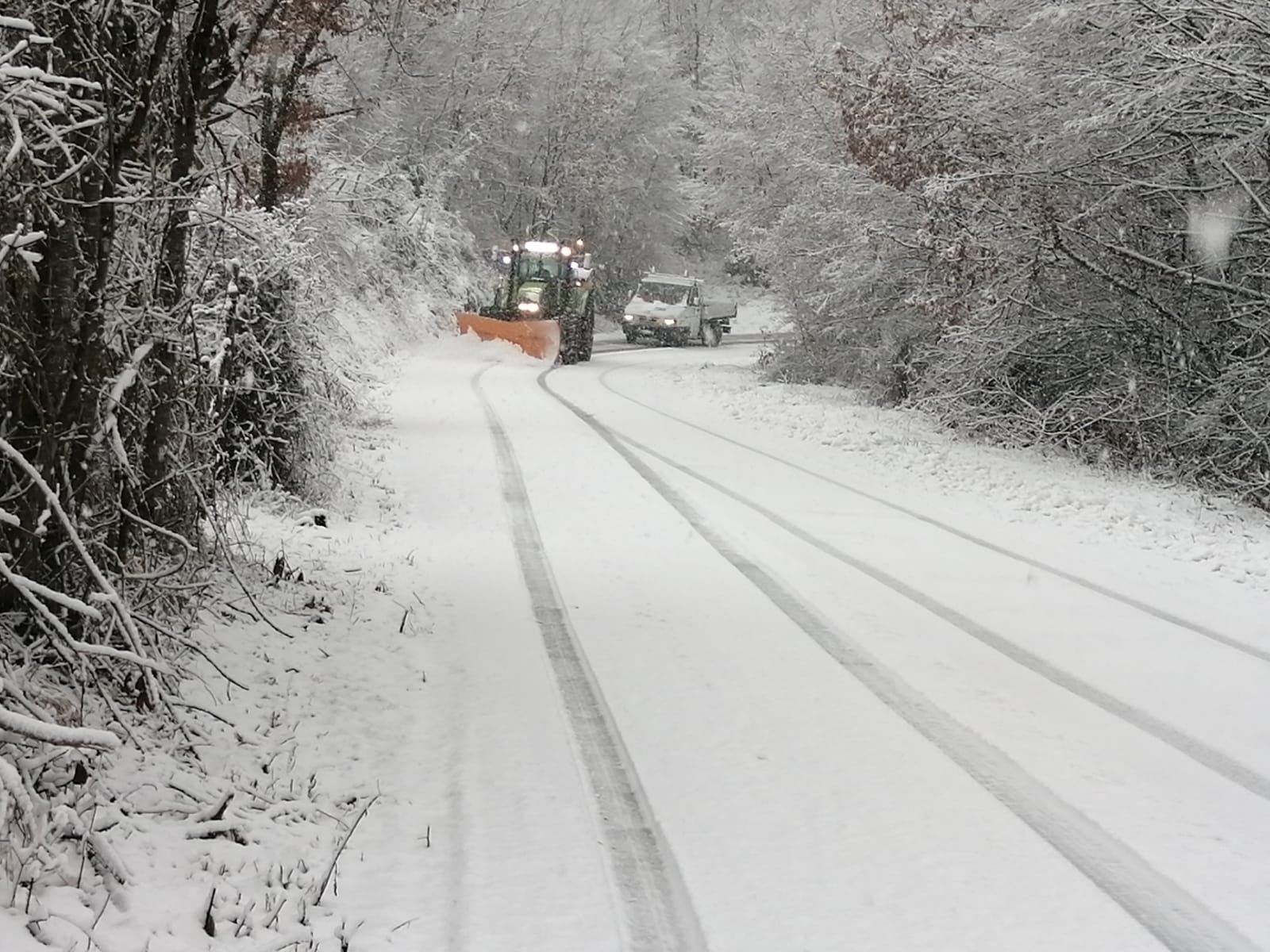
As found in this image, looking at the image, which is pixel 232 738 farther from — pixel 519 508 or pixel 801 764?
pixel 519 508

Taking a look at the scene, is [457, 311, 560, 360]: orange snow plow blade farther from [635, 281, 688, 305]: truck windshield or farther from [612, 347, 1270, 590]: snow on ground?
[635, 281, 688, 305]: truck windshield

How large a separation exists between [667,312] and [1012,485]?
31.2m

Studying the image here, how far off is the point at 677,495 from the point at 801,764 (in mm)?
7338

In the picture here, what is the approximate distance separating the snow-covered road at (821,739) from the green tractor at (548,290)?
2327 centimetres

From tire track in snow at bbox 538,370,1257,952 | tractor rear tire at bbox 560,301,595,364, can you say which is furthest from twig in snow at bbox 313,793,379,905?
tractor rear tire at bbox 560,301,595,364

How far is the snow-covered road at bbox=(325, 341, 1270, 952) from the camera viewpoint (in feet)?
13.4

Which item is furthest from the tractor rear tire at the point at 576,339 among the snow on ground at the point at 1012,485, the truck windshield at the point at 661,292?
the snow on ground at the point at 1012,485

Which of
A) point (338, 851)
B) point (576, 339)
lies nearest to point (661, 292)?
point (576, 339)

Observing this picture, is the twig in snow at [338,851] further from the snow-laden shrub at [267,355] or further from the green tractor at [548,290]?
the green tractor at [548,290]

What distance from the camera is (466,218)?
48.1 m

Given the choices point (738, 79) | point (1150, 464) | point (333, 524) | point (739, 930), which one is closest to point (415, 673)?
point (739, 930)

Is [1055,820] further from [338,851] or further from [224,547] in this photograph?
[224,547]

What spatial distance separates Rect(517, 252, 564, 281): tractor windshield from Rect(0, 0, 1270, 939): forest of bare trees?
10.3 ft

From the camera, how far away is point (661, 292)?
45.5m
